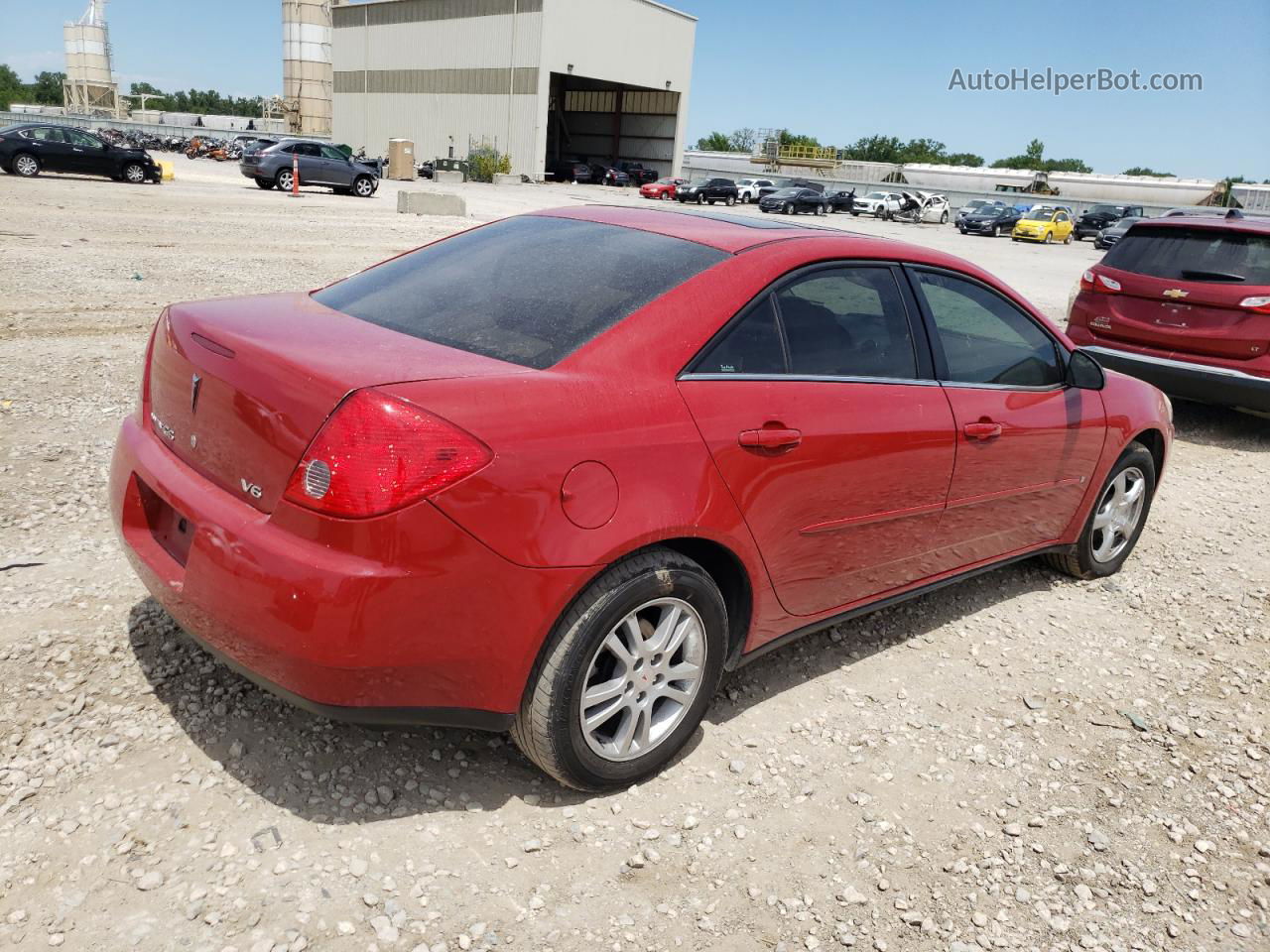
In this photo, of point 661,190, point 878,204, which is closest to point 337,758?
point 661,190

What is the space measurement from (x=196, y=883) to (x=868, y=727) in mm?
2159

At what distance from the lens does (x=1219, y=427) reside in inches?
339

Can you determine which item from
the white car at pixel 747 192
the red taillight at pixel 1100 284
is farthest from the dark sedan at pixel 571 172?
the red taillight at pixel 1100 284

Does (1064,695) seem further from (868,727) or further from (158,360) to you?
(158,360)

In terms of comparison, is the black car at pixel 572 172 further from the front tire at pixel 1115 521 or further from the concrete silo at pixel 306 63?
the front tire at pixel 1115 521

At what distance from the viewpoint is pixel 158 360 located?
118 inches

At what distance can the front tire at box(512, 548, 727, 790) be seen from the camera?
261cm

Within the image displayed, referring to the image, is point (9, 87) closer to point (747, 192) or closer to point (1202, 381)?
point (747, 192)

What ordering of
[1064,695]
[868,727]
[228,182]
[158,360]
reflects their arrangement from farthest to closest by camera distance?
1. [228,182]
2. [1064,695]
3. [868,727]
4. [158,360]

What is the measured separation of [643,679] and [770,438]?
0.80 m

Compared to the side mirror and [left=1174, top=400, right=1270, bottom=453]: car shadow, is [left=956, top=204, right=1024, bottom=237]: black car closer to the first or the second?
[left=1174, top=400, right=1270, bottom=453]: car shadow

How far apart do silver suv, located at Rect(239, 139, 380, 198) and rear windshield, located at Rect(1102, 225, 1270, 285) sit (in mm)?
28296

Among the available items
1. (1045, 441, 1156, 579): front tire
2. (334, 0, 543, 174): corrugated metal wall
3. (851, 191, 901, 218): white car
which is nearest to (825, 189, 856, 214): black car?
(851, 191, 901, 218): white car

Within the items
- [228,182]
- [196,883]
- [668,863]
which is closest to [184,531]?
[196,883]
